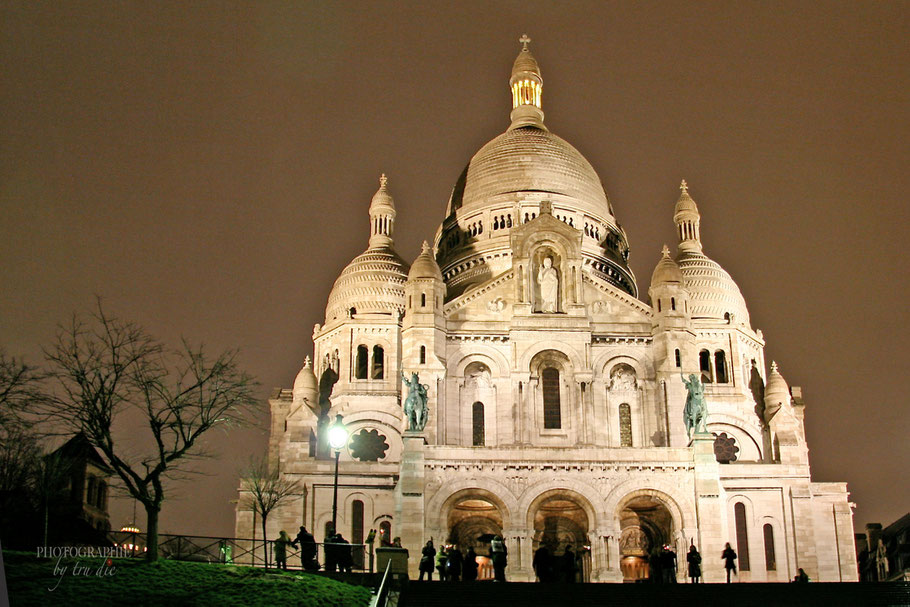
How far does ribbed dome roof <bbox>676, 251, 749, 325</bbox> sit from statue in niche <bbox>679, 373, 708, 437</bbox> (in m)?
20.3

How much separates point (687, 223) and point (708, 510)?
32.3 m

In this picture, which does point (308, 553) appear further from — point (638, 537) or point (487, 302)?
point (487, 302)

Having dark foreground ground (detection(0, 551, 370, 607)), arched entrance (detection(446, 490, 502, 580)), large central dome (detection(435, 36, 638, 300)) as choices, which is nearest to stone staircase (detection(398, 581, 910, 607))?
dark foreground ground (detection(0, 551, 370, 607))

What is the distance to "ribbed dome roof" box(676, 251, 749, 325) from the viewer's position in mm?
80812

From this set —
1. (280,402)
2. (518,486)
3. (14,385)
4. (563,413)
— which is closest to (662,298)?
(563,413)

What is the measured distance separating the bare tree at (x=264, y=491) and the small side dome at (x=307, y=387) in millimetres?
5655

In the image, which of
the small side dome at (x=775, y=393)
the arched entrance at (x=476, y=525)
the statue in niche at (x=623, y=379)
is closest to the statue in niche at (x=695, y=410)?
the statue in niche at (x=623, y=379)

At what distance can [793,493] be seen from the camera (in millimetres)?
65938

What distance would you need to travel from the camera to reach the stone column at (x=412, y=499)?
57312mm

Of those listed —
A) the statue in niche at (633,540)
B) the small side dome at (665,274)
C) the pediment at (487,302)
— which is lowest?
the statue in niche at (633,540)

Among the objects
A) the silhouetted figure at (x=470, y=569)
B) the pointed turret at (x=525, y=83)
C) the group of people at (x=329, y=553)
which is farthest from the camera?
the pointed turret at (x=525, y=83)

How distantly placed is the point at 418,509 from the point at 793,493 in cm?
2034

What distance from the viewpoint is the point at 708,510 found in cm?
5825

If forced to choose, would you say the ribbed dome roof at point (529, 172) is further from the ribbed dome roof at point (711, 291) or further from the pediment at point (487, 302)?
the pediment at point (487, 302)
